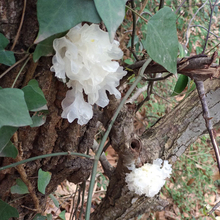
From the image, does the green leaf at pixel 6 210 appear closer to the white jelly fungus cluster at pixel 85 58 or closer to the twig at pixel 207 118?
the white jelly fungus cluster at pixel 85 58

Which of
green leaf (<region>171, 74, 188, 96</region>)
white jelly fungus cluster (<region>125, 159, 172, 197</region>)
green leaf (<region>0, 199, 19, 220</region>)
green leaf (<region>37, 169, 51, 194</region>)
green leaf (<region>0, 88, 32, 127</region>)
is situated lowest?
white jelly fungus cluster (<region>125, 159, 172, 197</region>)

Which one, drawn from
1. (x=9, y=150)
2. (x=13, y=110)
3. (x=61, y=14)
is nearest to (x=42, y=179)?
(x=9, y=150)

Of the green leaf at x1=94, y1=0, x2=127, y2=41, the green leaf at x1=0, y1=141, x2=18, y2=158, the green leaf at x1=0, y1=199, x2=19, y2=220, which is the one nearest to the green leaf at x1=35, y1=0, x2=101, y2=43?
the green leaf at x1=94, y1=0, x2=127, y2=41

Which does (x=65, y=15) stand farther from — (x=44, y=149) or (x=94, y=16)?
(x=44, y=149)

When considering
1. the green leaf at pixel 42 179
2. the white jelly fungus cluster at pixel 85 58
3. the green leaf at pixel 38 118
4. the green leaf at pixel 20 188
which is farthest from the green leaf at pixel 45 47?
the green leaf at pixel 20 188

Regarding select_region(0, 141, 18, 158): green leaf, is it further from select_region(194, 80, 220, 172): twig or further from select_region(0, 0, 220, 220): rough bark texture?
select_region(194, 80, 220, 172): twig

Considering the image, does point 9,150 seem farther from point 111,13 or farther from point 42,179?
point 111,13

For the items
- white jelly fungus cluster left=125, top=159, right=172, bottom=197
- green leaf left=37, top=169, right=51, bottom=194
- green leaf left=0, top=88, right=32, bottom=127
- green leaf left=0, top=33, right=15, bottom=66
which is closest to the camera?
green leaf left=0, top=88, right=32, bottom=127
